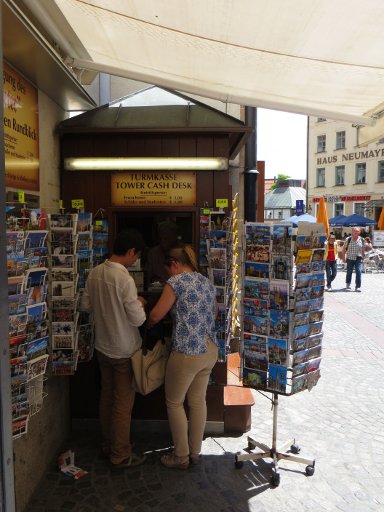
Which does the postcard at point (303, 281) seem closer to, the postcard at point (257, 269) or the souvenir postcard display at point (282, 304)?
the souvenir postcard display at point (282, 304)

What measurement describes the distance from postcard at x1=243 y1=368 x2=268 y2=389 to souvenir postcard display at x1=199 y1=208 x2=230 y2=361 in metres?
0.40

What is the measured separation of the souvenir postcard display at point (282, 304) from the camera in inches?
128

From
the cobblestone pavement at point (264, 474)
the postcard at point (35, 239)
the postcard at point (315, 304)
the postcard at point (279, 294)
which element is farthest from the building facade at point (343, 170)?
the postcard at point (35, 239)

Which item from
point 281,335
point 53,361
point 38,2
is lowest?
point 53,361

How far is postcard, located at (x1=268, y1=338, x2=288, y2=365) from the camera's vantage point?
3.33m

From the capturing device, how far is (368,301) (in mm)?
10648

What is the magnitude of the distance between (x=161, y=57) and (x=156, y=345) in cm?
251

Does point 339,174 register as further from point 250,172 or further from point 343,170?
point 250,172

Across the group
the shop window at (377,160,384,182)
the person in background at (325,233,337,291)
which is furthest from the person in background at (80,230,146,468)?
the shop window at (377,160,384,182)

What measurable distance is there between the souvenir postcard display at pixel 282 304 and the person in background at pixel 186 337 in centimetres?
34

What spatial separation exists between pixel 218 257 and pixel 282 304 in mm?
817

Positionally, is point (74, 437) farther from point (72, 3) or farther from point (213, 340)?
point (72, 3)

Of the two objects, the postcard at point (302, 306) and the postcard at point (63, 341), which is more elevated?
the postcard at point (302, 306)

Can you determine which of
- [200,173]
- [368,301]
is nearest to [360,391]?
[200,173]
